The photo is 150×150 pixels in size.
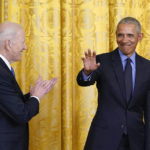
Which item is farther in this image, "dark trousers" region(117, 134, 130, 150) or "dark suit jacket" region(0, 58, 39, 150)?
"dark trousers" region(117, 134, 130, 150)

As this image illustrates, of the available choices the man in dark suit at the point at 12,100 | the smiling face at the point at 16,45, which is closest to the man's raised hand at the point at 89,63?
the man in dark suit at the point at 12,100

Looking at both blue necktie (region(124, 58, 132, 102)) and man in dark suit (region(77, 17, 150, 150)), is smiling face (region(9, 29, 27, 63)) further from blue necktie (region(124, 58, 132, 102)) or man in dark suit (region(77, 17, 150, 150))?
blue necktie (region(124, 58, 132, 102))

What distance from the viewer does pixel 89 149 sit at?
75.6 inches

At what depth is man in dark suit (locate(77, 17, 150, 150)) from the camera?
6.07 ft

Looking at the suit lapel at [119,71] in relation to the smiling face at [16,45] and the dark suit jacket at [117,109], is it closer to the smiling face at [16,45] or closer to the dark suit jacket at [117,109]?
the dark suit jacket at [117,109]

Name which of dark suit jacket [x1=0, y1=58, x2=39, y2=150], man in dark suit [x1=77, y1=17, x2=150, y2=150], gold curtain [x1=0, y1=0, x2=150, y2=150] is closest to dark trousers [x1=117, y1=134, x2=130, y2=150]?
man in dark suit [x1=77, y1=17, x2=150, y2=150]

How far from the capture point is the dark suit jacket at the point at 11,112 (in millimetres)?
1649

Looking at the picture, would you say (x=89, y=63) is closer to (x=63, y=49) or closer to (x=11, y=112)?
(x=11, y=112)

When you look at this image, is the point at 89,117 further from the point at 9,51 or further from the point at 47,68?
the point at 9,51

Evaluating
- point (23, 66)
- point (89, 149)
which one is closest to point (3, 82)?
point (89, 149)

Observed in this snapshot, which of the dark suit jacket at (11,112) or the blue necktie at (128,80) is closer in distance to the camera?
the dark suit jacket at (11,112)

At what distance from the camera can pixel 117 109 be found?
73.5 inches

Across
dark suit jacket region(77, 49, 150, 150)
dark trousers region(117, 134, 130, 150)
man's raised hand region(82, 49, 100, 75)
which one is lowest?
dark trousers region(117, 134, 130, 150)

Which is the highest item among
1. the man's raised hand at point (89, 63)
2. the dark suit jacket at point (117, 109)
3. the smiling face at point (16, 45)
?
the smiling face at point (16, 45)
